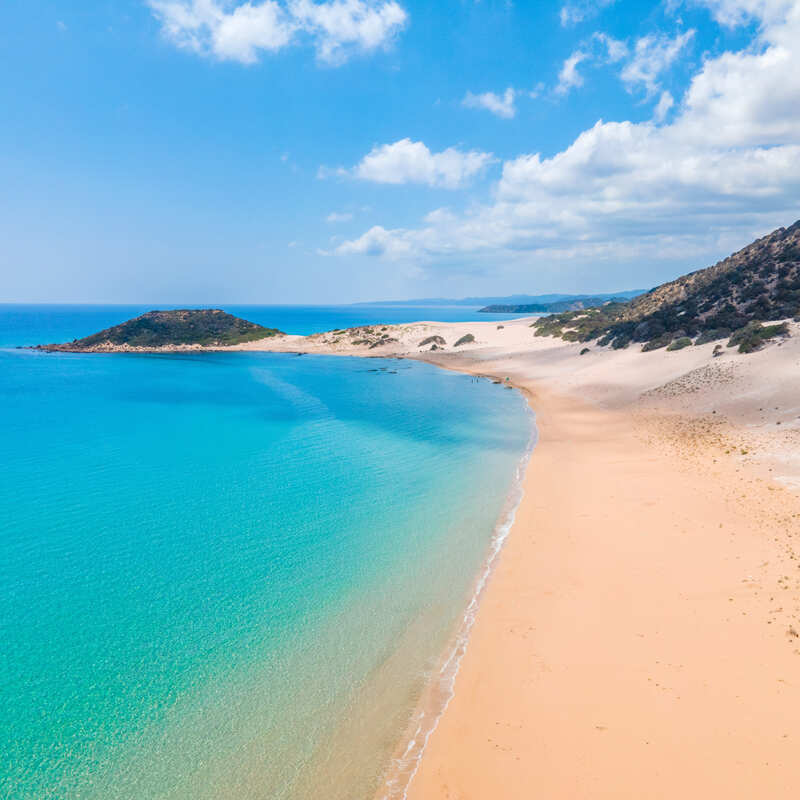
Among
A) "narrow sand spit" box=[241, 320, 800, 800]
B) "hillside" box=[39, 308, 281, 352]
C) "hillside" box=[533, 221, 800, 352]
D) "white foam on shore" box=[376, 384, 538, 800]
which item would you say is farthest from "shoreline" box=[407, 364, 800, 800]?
"hillside" box=[39, 308, 281, 352]

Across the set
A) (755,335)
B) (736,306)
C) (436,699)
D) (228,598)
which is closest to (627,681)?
(436,699)

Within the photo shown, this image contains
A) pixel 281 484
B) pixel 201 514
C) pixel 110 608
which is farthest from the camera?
pixel 281 484

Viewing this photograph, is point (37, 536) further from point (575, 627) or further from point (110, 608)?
point (575, 627)

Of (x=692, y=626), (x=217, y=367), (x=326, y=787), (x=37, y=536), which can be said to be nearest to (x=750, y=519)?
(x=692, y=626)

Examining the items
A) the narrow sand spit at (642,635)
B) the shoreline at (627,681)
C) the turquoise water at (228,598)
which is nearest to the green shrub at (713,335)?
the narrow sand spit at (642,635)

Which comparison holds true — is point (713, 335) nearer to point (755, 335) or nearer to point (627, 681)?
point (755, 335)

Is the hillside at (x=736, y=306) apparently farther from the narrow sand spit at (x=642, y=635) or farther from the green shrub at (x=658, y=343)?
the narrow sand spit at (x=642, y=635)
